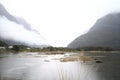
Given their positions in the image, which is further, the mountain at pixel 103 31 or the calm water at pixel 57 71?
the mountain at pixel 103 31

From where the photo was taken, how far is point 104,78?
275 inches

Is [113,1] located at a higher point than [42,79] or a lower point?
higher

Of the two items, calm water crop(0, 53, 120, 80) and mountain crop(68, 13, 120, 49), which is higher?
mountain crop(68, 13, 120, 49)

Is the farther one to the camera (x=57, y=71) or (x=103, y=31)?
(x=103, y=31)

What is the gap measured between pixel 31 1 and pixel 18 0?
3.28 feet

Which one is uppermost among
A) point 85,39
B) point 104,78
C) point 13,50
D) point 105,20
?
point 105,20

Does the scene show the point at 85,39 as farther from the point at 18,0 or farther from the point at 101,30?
the point at 18,0

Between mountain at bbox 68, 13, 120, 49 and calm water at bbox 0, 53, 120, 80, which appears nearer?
calm water at bbox 0, 53, 120, 80

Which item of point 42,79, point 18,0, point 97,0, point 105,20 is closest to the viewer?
point 42,79

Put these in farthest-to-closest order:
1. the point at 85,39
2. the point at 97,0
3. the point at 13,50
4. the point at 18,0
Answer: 1. the point at 85,39
2. the point at 13,50
3. the point at 18,0
4. the point at 97,0

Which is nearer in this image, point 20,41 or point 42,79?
point 42,79

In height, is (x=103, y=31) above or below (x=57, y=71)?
above

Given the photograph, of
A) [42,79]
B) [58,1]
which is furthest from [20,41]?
[42,79]

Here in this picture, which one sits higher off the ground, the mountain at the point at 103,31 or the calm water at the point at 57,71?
the mountain at the point at 103,31
